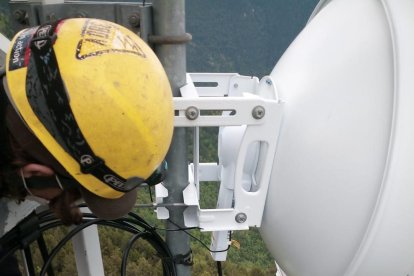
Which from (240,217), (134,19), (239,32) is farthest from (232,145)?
(239,32)

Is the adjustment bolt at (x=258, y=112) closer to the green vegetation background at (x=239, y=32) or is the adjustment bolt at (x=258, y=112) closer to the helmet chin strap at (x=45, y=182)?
the helmet chin strap at (x=45, y=182)

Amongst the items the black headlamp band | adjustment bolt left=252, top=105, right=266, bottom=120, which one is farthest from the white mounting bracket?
the black headlamp band

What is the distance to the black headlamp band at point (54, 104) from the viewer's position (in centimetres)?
79

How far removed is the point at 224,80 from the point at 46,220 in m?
0.75

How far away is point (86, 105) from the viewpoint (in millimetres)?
789

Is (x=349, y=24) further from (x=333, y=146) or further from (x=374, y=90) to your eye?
(x=333, y=146)

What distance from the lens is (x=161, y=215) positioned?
1196 millimetres

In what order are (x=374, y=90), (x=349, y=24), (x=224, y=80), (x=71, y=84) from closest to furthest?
(x=71, y=84)
(x=374, y=90)
(x=349, y=24)
(x=224, y=80)

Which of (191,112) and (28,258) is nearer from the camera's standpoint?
(191,112)

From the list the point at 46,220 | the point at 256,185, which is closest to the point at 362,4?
the point at 256,185

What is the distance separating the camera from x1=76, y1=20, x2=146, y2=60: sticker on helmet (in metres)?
0.80

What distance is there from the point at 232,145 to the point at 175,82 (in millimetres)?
327

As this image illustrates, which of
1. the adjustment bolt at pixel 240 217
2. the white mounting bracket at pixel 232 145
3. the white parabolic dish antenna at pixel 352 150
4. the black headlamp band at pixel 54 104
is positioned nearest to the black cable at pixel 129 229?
the white mounting bracket at pixel 232 145

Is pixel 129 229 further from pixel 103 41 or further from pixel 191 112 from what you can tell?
pixel 103 41
